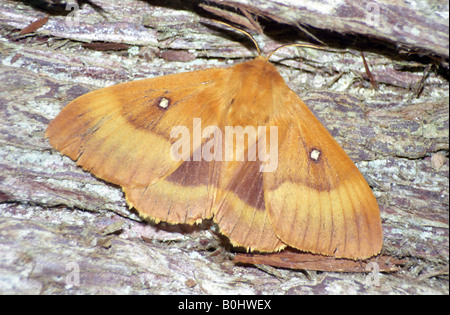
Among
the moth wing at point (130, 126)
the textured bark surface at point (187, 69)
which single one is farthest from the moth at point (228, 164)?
the textured bark surface at point (187, 69)

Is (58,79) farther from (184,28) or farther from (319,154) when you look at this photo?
(319,154)

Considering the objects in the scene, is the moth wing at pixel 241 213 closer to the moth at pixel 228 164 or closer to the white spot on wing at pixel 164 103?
the moth at pixel 228 164

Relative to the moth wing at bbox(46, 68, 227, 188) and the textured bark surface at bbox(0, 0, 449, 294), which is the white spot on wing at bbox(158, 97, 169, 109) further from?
the textured bark surface at bbox(0, 0, 449, 294)

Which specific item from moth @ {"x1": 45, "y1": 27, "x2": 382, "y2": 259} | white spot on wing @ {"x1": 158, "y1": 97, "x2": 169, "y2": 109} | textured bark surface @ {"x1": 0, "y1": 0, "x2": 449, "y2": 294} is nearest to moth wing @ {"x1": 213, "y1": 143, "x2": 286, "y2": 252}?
moth @ {"x1": 45, "y1": 27, "x2": 382, "y2": 259}

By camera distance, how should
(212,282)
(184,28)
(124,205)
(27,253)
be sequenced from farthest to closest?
(184,28), (124,205), (212,282), (27,253)

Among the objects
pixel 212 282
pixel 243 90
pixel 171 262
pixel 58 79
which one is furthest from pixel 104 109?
pixel 212 282
